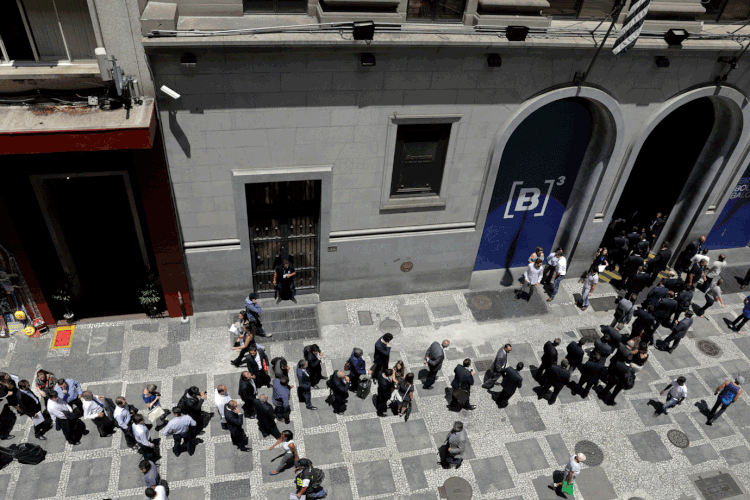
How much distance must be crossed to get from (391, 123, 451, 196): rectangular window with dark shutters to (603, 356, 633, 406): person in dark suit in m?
6.82

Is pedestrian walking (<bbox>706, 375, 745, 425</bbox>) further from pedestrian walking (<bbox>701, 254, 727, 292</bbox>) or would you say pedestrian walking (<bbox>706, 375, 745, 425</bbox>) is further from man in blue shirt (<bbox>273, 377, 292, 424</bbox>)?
man in blue shirt (<bbox>273, 377, 292, 424</bbox>)

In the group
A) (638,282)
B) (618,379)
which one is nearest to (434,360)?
(618,379)

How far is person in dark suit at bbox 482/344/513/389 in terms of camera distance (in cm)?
1375

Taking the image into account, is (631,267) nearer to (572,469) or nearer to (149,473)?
(572,469)

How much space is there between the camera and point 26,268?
13742 mm

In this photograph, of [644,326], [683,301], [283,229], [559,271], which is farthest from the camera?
[559,271]

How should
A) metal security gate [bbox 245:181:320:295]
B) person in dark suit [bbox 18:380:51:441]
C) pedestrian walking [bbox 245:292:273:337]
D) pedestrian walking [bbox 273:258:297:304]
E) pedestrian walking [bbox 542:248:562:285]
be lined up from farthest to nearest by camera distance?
pedestrian walking [bbox 542:248:562:285] < pedestrian walking [bbox 273:258:297:304] < pedestrian walking [bbox 245:292:273:337] < metal security gate [bbox 245:181:320:295] < person in dark suit [bbox 18:380:51:441]

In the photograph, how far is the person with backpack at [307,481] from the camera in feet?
35.4

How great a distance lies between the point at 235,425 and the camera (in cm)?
1168

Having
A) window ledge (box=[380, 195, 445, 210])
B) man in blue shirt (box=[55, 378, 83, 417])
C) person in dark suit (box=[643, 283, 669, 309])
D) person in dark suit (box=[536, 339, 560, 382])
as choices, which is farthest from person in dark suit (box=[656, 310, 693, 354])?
man in blue shirt (box=[55, 378, 83, 417])

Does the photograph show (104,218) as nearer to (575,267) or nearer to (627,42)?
(627,42)

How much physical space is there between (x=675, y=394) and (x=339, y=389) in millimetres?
8894

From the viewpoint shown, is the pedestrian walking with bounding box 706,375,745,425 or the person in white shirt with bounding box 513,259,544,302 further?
the person in white shirt with bounding box 513,259,544,302

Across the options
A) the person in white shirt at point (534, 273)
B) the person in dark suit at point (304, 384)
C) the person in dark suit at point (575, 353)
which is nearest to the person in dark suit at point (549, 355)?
the person in dark suit at point (575, 353)
